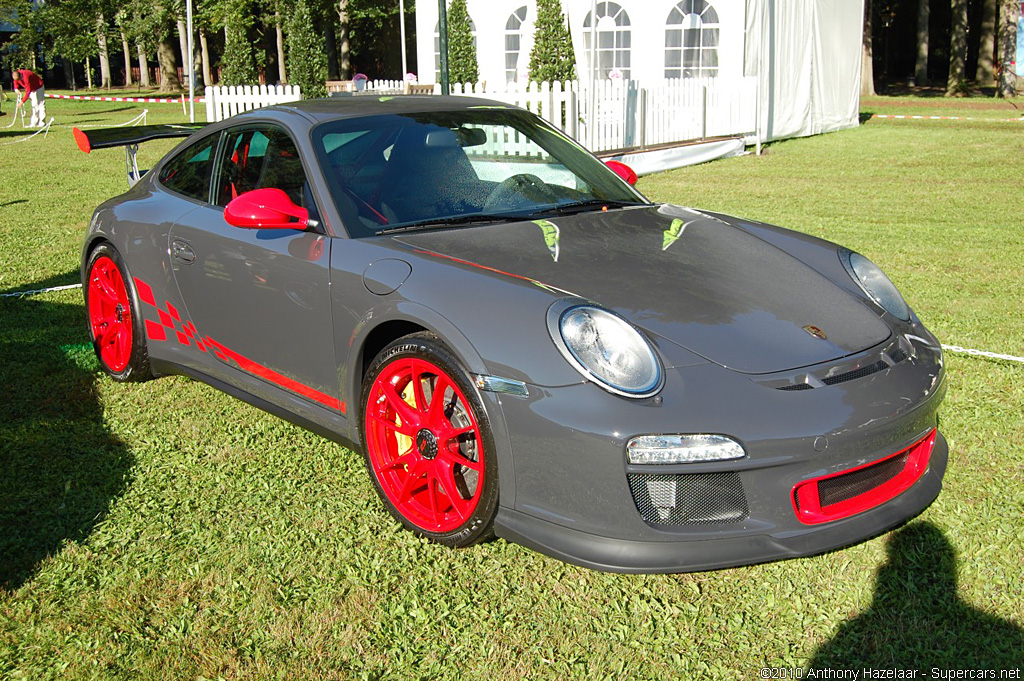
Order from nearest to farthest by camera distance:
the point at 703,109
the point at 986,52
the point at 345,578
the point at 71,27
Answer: the point at 345,578 < the point at 703,109 < the point at 986,52 < the point at 71,27

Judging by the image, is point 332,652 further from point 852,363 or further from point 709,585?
point 852,363

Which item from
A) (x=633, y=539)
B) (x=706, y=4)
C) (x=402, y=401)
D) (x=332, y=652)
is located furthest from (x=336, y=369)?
(x=706, y=4)

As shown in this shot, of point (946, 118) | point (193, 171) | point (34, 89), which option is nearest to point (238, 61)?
point (34, 89)

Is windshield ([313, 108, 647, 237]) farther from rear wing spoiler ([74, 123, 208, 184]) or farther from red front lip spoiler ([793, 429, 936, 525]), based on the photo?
red front lip spoiler ([793, 429, 936, 525])

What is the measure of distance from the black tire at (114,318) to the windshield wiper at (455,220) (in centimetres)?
176

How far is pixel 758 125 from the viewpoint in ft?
58.3

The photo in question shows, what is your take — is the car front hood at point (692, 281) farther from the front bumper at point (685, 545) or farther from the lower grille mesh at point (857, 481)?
the front bumper at point (685, 545)

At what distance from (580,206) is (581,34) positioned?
582 inches

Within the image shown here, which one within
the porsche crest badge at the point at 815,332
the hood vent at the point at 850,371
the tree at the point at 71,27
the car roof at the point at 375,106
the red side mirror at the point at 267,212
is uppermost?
the tree at the point at 71,27

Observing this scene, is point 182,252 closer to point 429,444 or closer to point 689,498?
point 429,444

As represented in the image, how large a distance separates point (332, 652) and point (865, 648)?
1460 mm

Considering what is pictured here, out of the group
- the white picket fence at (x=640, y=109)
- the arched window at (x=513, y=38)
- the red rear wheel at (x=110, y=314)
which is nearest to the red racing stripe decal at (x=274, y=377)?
the red rear wheel at (x=110, y=314)

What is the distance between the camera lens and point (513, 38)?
83.5 feet

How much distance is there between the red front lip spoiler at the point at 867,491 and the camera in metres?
2.81
